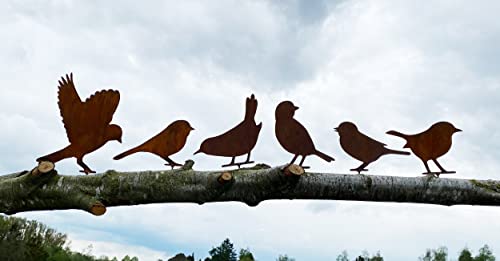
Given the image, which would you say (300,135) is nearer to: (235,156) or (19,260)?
(235,156)

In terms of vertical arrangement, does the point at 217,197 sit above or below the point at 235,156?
below

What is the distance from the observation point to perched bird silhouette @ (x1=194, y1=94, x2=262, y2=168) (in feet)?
11.4

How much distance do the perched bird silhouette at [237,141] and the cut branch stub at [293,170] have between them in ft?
1.28

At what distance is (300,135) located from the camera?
348 cm

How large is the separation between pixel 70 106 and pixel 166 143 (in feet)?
1.87

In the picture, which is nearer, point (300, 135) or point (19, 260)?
point (300, 135)

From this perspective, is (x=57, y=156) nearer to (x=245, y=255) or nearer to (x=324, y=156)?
(x=324, y=156)

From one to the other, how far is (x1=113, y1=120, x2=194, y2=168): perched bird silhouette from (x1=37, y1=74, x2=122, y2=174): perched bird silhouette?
17 centimetres

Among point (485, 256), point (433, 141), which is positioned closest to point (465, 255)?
point (485, 256)

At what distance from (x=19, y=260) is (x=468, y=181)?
1458 centimetres

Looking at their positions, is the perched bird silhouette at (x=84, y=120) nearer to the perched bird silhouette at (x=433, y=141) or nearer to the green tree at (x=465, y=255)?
the perched bird silhouette at (x=433, y=141)

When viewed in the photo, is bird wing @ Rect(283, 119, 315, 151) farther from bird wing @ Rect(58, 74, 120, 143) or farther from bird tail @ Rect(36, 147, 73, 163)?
bird tail @ Rect(36, 147, 73, 163)

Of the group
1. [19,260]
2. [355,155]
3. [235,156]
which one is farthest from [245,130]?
[19,260]

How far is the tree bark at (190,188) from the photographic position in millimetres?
3223
